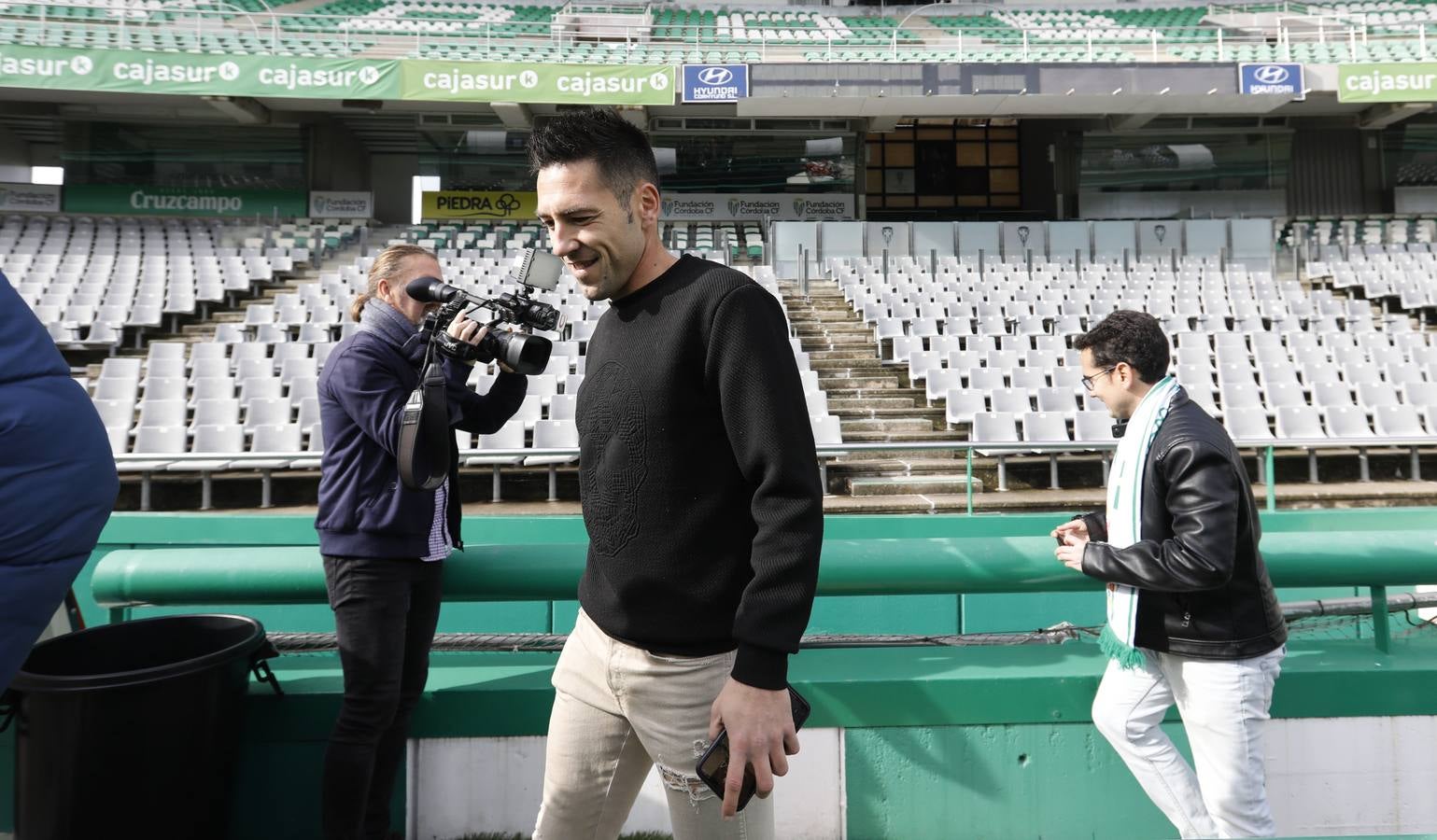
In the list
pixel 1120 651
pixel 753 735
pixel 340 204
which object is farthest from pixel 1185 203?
pixel 753 735

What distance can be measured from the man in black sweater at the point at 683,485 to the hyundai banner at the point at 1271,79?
18.6 metres

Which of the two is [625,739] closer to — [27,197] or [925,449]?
[925,449]

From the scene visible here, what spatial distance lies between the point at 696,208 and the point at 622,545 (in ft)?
63.1

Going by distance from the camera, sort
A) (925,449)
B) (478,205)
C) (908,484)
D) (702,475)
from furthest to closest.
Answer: (478,205)
(908,484)
(925,449)
(702,475)

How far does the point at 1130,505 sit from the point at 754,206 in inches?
734

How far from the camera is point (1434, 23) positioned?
19422 mm

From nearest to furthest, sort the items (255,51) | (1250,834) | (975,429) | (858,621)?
(1250,834) < (858,621) < (975,429) < (255,51)

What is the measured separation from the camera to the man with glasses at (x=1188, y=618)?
5.82ft

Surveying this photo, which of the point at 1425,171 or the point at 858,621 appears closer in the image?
the point at 858,621

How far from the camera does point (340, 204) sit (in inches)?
782

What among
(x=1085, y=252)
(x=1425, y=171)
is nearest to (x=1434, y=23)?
(x=1425, y=171)

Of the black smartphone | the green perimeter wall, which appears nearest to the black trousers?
the green perimeter wall

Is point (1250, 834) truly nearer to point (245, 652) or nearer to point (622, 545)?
point (622, 545)

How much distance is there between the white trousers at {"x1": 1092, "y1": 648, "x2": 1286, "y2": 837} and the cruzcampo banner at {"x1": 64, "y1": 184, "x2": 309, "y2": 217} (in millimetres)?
21860
